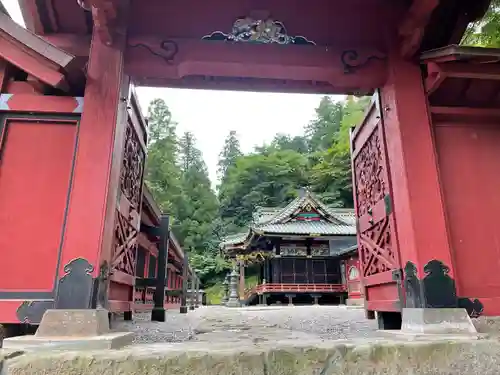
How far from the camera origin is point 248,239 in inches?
874

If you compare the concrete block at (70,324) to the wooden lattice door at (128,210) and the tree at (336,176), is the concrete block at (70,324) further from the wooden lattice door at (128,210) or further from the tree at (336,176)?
the tree at (336,176)

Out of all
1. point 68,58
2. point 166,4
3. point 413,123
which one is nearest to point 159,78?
point 166,4

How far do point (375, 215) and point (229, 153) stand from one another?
52.7m

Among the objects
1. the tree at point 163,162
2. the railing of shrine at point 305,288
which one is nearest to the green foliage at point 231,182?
the tree at point 163,162

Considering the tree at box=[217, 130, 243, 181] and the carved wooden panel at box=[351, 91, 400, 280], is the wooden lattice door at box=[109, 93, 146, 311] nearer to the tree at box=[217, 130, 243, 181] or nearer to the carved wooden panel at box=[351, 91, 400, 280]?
the carved wooden panel at box=[351, 91, 400, 280]

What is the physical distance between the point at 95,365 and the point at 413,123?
311 centimetres

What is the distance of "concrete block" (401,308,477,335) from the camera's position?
268cm

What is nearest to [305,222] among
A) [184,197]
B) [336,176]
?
[336,176]

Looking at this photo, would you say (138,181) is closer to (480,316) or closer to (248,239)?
(480,316)

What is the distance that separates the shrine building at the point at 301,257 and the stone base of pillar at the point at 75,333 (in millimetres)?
17915

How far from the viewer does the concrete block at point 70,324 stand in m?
2.43

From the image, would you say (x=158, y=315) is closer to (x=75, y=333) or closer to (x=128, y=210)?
(x=128, y=210)

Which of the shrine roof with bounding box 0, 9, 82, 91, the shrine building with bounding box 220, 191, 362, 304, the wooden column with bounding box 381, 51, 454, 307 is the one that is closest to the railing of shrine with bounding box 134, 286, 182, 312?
the shrine roof with bounding box 0, 9, 82, 91

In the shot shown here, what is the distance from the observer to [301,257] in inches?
852
